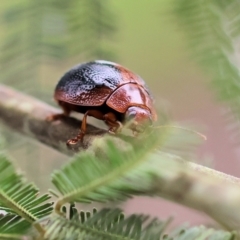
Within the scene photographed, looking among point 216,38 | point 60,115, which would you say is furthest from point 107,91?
point 216,38

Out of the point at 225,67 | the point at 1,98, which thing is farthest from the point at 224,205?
the point at 1,98

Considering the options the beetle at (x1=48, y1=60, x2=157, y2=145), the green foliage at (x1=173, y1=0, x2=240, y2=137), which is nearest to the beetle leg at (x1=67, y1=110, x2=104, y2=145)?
the beetle at (x1=48, y1=60, x2=157, y2=145)

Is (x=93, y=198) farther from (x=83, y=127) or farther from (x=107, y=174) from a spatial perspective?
(x=83, y=127)

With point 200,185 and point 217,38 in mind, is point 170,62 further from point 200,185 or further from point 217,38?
point 200,185

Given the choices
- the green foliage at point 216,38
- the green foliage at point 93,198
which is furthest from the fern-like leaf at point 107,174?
the green foliage at point 216,38

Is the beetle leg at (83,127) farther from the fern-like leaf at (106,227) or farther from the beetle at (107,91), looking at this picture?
the fern-like leaf at (106,227)
